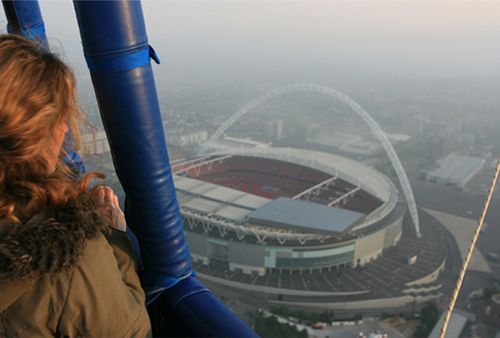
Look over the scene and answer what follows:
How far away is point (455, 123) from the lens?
26.4 m

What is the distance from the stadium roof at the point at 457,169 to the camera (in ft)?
55.4

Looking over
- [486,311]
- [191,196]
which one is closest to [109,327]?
[486,311]

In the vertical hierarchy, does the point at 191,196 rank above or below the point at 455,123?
above

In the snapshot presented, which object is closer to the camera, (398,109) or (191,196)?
(191,196)

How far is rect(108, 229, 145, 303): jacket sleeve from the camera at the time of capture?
1.95ft

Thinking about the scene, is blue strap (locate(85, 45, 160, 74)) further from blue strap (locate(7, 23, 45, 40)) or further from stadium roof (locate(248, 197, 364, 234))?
stadium roof (locate(248, 197, 364, 234))

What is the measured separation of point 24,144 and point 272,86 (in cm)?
3678

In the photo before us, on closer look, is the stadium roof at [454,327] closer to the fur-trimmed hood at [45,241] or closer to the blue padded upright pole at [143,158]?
the blue padded upright pole at [143,158]

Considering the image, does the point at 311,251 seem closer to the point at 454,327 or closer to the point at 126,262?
the point at 454,327

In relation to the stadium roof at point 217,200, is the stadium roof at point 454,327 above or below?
below

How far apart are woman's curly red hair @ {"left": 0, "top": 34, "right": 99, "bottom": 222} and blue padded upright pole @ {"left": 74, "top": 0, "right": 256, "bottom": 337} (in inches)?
3.9

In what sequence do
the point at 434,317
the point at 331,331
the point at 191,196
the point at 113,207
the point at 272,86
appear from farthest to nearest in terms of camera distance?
the point at 272,86, the point at 191,196, the point at 434,317, the point at 331,331, the point at 113,207

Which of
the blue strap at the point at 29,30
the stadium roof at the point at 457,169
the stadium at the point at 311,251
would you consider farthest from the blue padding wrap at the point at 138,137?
the stadium roof at the point at 457,169

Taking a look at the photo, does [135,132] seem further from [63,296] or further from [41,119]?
[63,296]
